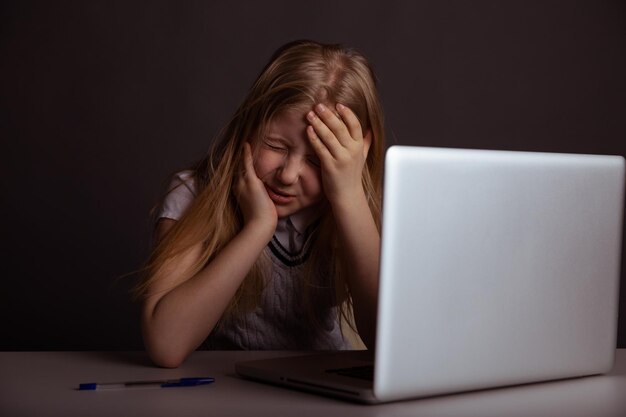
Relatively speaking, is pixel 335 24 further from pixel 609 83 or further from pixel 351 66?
pixel 351 66

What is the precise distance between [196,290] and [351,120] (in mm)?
397

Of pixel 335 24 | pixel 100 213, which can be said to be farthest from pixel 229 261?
pixel 335 24

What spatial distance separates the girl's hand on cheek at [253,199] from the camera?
63.4 inches

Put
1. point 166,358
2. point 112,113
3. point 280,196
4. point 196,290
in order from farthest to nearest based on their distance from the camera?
point 112,113, point 280,196, point 196,290, point 166,358

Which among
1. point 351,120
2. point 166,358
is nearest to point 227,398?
point 166,358

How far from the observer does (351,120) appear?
1.66 metres

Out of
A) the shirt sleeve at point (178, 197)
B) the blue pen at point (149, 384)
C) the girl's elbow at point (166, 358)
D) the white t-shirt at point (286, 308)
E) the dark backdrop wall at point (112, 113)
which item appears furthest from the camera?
the dark backdrop wall at point (112, 113)

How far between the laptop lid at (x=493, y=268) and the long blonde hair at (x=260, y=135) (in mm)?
596

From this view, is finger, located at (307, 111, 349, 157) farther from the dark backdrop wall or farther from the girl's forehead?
the dark backdrop wall

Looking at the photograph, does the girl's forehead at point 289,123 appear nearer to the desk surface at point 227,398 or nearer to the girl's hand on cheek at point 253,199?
the girl's hand on cheek at point 253,199

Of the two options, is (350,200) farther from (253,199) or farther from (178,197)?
(178,197)

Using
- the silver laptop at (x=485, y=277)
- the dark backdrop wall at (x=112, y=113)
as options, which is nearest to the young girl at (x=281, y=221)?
the silver laptop at (x=485, y=277)

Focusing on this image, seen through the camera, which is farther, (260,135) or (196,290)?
(260,135)

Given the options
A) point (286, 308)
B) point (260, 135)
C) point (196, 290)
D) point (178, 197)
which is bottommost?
point (286, 308)
